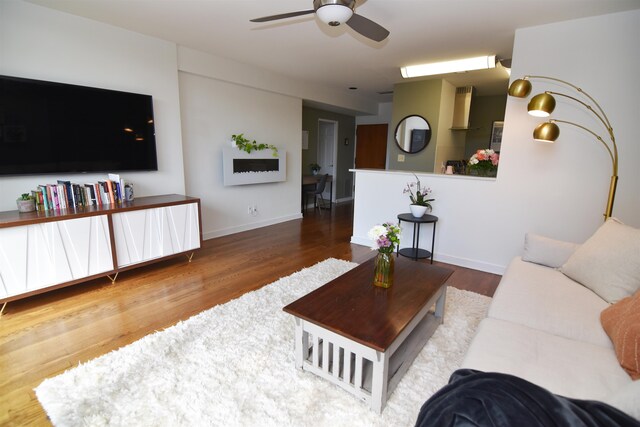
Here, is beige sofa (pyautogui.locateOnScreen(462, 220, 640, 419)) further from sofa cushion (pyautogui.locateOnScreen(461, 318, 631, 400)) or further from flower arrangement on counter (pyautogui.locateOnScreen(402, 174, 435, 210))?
flower arrangement on counter (pyautogui.locateOnScreen(402, 174, 435, 210))

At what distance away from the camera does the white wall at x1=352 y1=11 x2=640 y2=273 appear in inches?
105

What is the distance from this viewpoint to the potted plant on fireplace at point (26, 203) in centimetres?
257

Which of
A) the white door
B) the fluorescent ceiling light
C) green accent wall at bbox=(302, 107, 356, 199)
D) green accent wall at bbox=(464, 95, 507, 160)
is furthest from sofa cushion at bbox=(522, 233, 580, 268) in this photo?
the white door

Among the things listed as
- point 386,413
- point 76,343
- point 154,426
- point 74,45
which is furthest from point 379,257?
point 74,45

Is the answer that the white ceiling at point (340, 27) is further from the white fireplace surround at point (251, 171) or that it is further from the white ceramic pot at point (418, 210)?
the white ceramic pot at point (418, 210)

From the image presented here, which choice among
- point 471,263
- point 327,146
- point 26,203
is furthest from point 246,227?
point 327,146

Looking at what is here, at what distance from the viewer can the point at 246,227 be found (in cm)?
506

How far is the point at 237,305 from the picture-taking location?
2.53 metres

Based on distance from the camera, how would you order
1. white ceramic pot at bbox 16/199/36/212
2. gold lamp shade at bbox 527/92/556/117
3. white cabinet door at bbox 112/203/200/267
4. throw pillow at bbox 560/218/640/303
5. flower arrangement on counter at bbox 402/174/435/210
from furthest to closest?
flower arrangement on counter at bbox 402/174/435/210, white cabinet door at bbox 112/203/200/267, white ceramic pot at bbox 16/199/36/212, gold lamp shade at bbox 527/92/556/117, throw pillow at bbox 560/218/640/303

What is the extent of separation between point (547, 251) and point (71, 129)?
430cm

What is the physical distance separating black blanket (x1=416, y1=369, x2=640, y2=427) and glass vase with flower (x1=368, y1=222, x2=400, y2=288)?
112cm

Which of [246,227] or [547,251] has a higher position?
[547,251]

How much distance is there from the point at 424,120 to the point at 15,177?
5031 mm

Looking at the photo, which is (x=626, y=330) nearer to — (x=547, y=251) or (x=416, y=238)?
(x=547, y=251)
